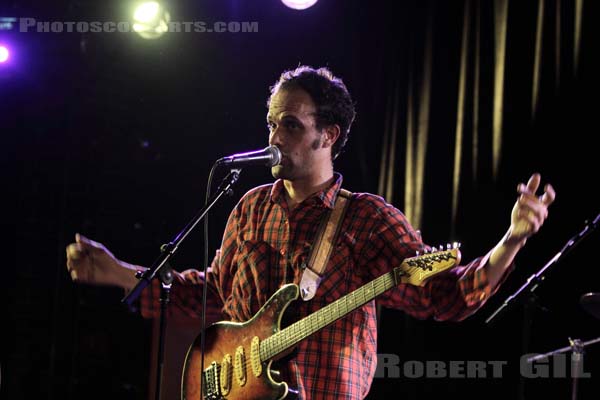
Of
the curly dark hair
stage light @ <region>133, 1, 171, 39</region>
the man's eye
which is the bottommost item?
the man's eye

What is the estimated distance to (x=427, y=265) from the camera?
256 cm

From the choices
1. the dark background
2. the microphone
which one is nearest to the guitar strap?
the microphone

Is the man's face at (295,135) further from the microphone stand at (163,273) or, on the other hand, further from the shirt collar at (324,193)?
the microphone stand at (163,273)

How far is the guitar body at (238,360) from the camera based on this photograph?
2783mm

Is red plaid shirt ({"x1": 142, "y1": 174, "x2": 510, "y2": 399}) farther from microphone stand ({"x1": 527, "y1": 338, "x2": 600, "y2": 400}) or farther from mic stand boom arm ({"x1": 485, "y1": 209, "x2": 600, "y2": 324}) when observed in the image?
microphone stand ({"x1": 527, "y1": 338, "x2": 600, "y2": 400})

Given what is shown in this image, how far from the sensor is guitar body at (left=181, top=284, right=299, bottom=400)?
2.78 meters

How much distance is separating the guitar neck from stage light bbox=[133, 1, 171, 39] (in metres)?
2.86

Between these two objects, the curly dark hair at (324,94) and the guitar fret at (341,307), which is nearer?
the guitar fret at (341,307)

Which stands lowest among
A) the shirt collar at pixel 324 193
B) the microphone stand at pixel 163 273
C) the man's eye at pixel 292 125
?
the microphone stand at pixel 163 273

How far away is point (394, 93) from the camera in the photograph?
482 centimetres

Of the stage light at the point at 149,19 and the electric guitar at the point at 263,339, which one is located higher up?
the stage light at the point at 149,19

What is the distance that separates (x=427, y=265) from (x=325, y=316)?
1.42 feet

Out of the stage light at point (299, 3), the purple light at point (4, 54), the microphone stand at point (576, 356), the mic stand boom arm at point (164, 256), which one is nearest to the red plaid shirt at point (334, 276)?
the mic stand boom arm at point (164, 256)

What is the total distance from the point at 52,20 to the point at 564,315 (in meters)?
3.77
